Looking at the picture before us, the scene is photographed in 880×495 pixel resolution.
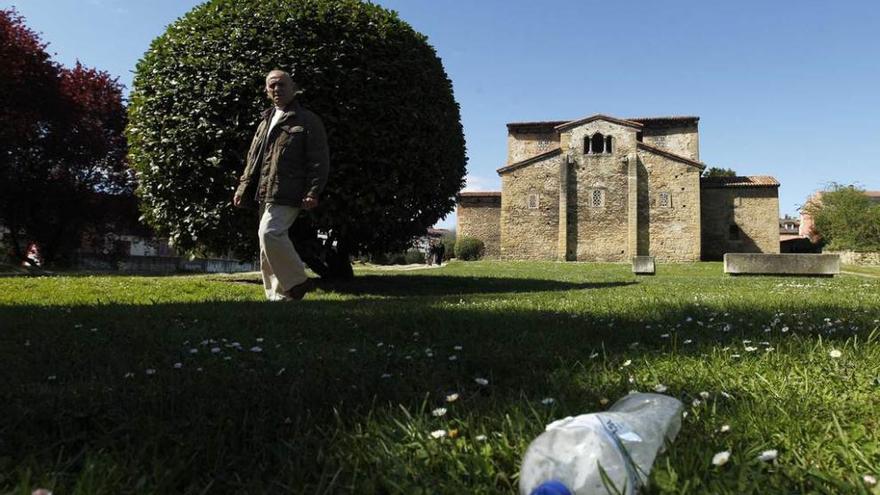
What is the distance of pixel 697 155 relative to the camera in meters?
39.2

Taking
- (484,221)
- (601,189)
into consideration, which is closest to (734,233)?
(601,189)

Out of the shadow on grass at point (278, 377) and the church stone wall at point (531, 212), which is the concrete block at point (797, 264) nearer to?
the shadow on grass at point (278, 377)

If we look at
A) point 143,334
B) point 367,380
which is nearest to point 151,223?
point 143,334

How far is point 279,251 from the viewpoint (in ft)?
18.6

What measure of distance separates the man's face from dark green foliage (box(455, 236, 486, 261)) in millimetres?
33554

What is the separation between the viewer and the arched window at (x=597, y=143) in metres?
37.6

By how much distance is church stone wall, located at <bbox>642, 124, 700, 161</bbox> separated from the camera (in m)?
39.5

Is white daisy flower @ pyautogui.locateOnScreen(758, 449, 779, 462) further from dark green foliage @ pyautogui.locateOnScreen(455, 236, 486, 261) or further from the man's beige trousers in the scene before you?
dark green foliage @ pyautogui.locateOnScreen(455, 236, 486, 261)

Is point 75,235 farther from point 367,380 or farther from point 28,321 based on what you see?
point 367,380

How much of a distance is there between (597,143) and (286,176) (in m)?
34.9

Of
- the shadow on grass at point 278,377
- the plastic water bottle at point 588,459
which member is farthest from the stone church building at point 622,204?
the plastic water bottle at point 588,459

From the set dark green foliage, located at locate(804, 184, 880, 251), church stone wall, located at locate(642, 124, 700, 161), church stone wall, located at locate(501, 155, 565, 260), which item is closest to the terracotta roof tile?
church stone wall, located at locate(501, 155, 565, 260)

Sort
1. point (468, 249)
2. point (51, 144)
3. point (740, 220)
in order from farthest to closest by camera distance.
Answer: point (468, 249) → point (740, 220) → point (51, 144)

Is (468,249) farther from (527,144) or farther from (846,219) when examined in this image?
(846,219)
